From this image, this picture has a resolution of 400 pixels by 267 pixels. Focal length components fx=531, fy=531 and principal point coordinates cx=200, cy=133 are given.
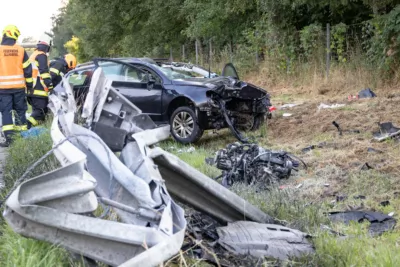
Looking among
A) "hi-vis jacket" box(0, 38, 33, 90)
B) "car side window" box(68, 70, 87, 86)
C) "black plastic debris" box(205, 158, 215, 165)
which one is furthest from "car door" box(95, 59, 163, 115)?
"black plastic debris" box(205, 158, 215, 165)

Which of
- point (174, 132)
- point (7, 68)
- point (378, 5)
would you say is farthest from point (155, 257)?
point (378, 5)

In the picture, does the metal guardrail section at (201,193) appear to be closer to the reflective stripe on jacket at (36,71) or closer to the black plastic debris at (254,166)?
the black plastic debris at (254,166)

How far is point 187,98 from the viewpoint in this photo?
31.1 ft

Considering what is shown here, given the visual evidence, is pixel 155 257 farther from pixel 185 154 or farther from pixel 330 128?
pixel 330 128

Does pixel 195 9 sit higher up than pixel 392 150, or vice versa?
pixel 195 9

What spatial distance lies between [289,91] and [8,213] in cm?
1395

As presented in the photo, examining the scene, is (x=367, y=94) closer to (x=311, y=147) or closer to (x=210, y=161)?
(x=311, y=147)

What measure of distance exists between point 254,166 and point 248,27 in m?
16.4

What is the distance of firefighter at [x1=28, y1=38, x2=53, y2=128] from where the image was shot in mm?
11250

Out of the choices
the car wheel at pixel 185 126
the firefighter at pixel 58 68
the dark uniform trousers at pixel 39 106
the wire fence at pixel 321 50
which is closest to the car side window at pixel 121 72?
the car wheel at pixel 185 126

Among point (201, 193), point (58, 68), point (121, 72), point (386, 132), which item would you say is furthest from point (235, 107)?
point (58, 68)

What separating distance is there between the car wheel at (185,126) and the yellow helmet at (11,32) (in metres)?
3.23

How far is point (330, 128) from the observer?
9625 millimetres

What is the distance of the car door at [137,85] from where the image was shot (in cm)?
984
